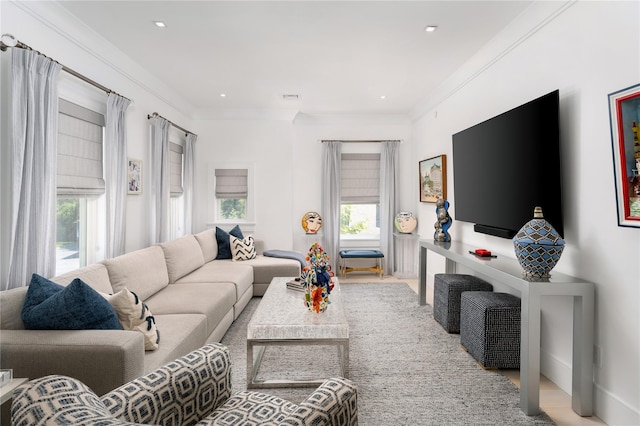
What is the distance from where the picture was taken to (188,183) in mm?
5750

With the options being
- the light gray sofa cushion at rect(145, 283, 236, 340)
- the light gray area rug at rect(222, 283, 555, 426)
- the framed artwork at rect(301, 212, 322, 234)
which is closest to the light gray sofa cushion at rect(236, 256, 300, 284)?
the light gray area rug at rect(222, 283, 555, 426)

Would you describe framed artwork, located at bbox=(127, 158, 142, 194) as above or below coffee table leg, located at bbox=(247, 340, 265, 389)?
above

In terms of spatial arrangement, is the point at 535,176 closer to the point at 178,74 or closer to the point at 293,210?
the point at 178,74

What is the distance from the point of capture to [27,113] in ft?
8.03

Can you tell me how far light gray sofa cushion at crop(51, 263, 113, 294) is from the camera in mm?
2531

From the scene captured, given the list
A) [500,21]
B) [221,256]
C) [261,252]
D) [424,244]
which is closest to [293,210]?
[261,252]

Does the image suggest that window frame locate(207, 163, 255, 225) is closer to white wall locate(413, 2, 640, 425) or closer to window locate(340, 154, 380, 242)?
window locate(340, 154, 380, 242)

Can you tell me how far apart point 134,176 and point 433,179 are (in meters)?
3.82

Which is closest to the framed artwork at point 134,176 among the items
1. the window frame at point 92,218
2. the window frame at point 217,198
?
the window frame at point 92,218

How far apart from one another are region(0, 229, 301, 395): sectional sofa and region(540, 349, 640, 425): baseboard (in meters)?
2.55

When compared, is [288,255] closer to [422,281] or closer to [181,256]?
[181,256]

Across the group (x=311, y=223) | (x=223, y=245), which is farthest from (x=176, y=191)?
(x=311, y=223)

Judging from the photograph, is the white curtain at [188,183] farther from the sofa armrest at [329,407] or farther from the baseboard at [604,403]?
the sofa armrest at [329,407]

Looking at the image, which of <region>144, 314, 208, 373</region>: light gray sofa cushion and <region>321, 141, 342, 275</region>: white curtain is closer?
<region>144, 314, 208, 373</region>: light gray sofa cushion
